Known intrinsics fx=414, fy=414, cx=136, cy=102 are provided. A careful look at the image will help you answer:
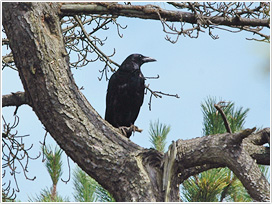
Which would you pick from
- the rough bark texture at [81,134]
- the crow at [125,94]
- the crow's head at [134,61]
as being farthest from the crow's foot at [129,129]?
the rough bark texture at [81,134]

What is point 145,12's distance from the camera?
324 centimetres

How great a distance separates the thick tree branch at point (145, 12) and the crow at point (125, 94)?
172 centimetres

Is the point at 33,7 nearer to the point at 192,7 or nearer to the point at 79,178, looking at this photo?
the point at 192,7

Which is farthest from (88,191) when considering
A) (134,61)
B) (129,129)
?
(134,61)

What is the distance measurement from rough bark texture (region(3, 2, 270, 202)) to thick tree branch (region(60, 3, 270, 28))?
29 centimetres

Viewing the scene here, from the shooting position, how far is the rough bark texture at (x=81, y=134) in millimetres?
2848

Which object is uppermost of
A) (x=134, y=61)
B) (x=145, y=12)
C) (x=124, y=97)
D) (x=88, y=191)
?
(x=134, y=61)

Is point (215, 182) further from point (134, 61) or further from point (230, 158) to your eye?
point (134, 61)

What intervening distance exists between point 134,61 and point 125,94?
54 cm

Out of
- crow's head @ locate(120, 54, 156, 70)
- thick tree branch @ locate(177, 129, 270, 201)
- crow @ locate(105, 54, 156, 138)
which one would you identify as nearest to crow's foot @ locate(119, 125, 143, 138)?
crow @ locate(105, 54, 156, 138)

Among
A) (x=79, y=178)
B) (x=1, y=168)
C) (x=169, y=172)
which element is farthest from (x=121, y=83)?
(x=169, y=172)

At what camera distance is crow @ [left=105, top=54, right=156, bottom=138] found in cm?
496

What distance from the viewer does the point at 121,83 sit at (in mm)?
4969

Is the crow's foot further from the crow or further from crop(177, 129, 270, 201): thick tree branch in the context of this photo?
crop(177, 129, 270, 201): thick tree branch
